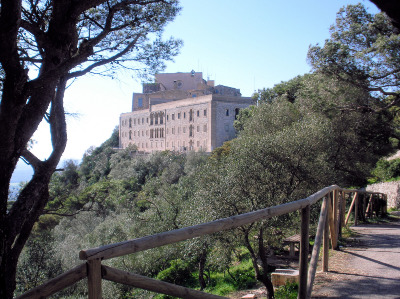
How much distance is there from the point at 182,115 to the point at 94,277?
5464cm

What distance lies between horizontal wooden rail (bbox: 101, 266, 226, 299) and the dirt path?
238 cm

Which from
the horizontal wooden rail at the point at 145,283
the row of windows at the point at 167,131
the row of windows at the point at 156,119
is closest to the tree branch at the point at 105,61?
the horizontal wooden rail at the point at 145,283

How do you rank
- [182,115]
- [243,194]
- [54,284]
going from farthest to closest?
[182,115] → [243,194] → [54,284]

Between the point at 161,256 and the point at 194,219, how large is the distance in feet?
20.3

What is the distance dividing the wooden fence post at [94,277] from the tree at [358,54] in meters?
13.8

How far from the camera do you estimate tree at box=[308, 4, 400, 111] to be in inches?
559

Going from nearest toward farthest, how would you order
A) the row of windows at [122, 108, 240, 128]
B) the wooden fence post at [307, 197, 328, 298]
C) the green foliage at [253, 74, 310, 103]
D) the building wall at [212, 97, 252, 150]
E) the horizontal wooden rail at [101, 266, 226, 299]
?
the horizontal wooden rail at [101, 266, 226, 299], the wooden fence post at [307, 197, 328, 298], the green foliage at [253, 74, 310, 103], the building wall at [212, 97, 252, 150], the row of windows at [122, 108, 240, 128]

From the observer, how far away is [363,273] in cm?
531

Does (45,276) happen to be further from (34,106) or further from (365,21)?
(365,21)

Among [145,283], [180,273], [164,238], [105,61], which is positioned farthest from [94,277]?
[180,273]

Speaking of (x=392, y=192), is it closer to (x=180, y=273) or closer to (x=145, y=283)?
(x=180, y=273)

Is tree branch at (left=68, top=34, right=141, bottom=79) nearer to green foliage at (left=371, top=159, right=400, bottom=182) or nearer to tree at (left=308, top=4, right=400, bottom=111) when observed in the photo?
tree at (left=308, top=4, right=400, bottom=111)

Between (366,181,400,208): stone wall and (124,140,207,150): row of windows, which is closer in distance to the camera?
(366,181,400,208): stone wall

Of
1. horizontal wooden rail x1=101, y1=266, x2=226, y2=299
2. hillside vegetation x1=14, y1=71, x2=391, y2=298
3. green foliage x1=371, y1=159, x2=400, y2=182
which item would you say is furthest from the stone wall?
horizontal wooden rail x1=101, y1=266, x2=226, y2=299
